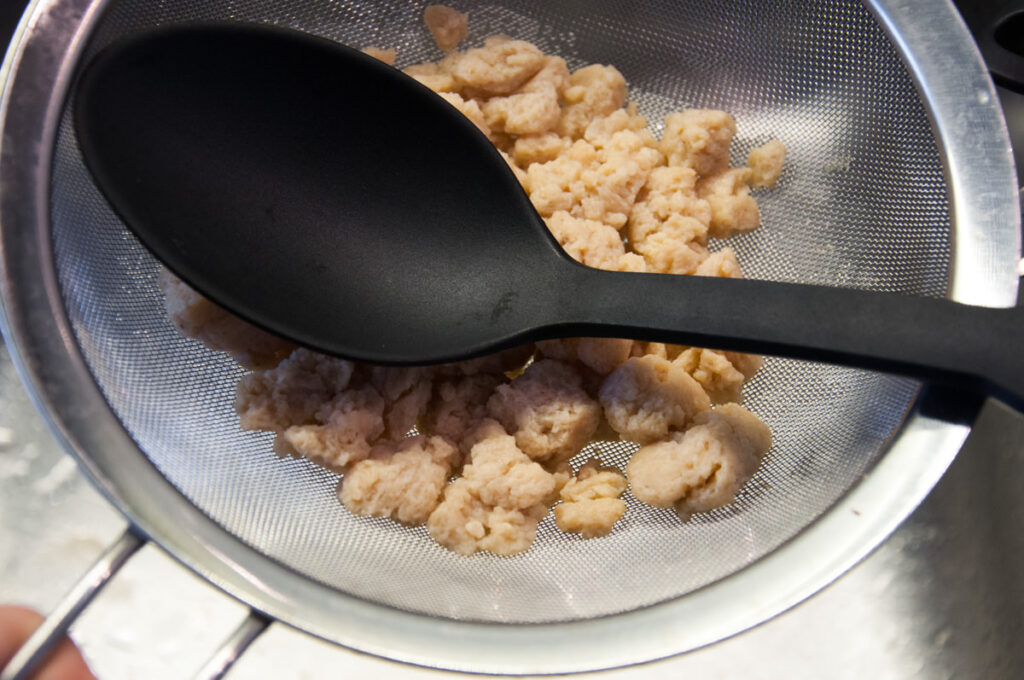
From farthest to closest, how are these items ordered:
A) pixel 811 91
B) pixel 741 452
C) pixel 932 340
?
pixel 811 91
pixel 741 452
pixel 932 340

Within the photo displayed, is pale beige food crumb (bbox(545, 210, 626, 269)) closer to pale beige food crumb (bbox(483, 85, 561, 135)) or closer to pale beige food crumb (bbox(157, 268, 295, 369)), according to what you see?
pale beige food crumb (bbox(483, 85, 561, 135))

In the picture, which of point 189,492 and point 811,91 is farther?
point 811,91

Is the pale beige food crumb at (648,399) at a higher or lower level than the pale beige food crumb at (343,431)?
higher

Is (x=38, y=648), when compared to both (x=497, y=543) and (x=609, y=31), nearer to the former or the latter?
(x=497, y=543)

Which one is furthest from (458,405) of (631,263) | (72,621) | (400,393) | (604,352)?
(72,621)

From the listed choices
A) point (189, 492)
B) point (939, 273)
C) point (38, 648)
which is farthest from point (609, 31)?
point (38, 648)

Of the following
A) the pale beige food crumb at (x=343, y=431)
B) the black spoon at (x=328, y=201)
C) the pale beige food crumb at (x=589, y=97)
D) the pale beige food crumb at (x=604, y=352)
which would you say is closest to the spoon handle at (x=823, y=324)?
the black spoon at (x=328, y=201)

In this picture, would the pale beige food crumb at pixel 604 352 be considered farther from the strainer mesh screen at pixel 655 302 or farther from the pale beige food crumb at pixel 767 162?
the pale beige food crumb at pixel 767 162
